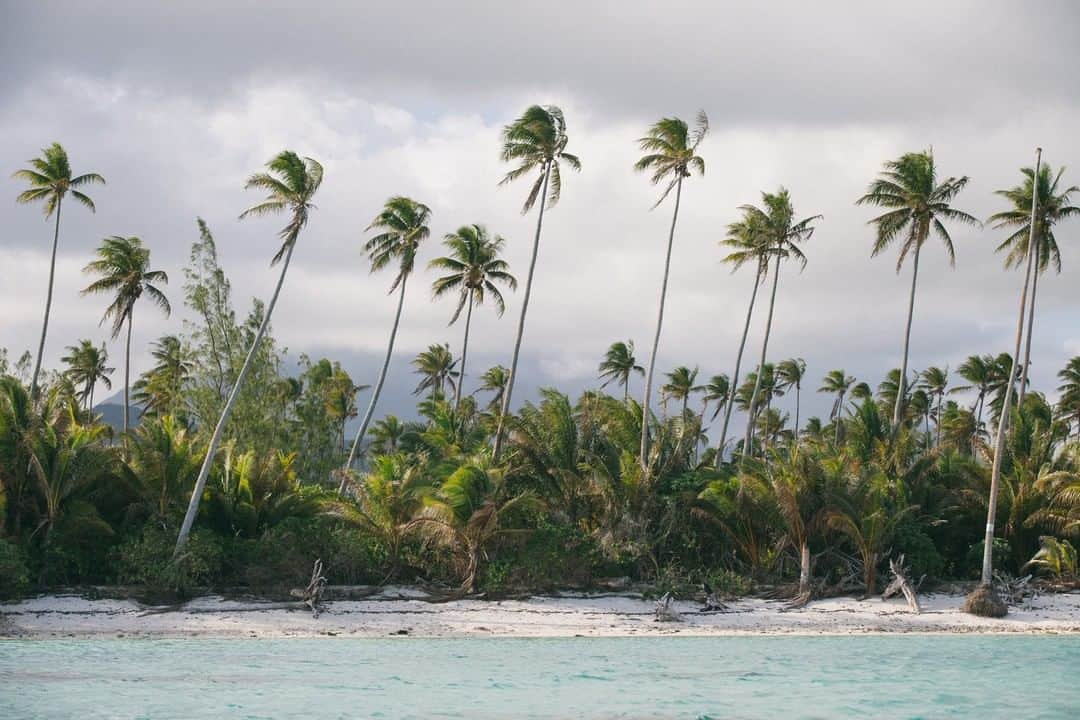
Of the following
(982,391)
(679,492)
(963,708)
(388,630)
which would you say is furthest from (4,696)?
(982,391)

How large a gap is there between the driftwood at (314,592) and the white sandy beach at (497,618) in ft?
0.73

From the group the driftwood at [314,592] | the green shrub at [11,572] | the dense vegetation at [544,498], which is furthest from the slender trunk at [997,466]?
the green shrub at [11,572]

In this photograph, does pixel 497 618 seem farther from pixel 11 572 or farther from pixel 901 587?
pixel 11 572

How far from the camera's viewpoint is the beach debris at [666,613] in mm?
24125

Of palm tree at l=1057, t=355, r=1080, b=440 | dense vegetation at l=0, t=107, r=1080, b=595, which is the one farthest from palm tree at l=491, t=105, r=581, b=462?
palm tree at l=1057, t=355, r=1080, b=440

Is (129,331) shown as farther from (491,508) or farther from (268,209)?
(491,508)

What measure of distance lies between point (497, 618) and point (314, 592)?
4081 millimetres

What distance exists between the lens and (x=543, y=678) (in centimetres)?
1711

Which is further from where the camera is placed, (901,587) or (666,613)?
(901,587)

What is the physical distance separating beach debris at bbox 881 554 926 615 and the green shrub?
1933 cm

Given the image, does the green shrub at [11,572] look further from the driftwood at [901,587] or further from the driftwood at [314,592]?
the driftwood at [901,587]

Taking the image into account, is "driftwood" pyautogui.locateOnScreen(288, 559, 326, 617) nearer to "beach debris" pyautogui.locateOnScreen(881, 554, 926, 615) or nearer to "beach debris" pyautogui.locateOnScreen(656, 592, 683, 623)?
"beach debris" pyautogui.locateOnScreen(656, 592, 683, 623)

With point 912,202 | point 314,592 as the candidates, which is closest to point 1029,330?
point 912,202

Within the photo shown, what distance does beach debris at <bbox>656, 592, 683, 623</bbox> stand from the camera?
24125 mm
